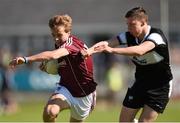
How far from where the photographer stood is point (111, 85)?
30.1 metres

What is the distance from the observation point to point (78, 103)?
1273cm

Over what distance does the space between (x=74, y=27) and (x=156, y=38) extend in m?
28.4

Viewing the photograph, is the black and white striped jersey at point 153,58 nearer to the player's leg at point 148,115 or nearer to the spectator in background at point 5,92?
the player's leg at point 148,115

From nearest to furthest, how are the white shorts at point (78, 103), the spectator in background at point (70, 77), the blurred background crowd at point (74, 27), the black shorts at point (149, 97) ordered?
the black shorts at point (149, 97) → the spectator in background at point (70, 77) → the white shorts at point (78, 103) → the blurred background crowd at point (74, 27)

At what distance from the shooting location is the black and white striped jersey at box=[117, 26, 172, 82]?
11.6 meters

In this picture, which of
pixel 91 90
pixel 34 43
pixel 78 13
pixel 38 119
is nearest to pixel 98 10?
pixel 78 13

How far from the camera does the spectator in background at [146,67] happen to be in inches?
456

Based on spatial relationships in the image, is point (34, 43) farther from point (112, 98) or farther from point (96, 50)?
point (96, 50)

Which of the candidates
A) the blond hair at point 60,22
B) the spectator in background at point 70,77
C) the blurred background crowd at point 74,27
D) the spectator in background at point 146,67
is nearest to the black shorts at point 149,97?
the spectator in background at point 146,67

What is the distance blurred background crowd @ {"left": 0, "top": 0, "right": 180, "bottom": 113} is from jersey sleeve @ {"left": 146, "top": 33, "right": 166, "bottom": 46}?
1980 cm

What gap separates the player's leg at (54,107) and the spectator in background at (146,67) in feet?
3.08

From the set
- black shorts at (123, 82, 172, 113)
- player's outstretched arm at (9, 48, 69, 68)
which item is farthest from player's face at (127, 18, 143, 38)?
player's outstretched arm at (9, 48, 69, 68)

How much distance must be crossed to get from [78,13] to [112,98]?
12921mm

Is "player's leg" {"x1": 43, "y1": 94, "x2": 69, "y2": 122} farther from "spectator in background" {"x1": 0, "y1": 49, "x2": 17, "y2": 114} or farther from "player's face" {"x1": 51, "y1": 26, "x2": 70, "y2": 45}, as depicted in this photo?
Answer: "spectator in background" {"x1": 0, "y1": 49, "x2": 17, "y2": 114}
